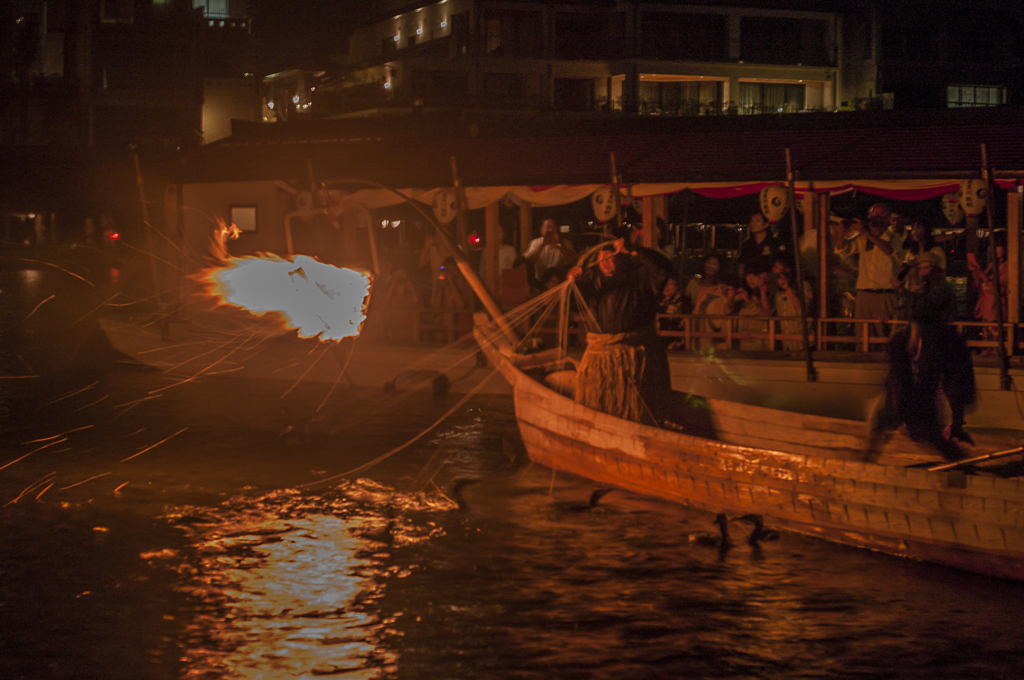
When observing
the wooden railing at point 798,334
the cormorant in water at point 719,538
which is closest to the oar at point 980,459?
the cormorant in water at point 719,538

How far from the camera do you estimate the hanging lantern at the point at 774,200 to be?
13.4 metres

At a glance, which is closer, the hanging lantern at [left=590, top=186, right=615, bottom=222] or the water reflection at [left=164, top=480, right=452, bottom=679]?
the water reflection at [left=164, top=480, right=452, bottom=679]

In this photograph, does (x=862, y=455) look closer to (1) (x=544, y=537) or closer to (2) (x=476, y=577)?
(1) (x=544, y=537)

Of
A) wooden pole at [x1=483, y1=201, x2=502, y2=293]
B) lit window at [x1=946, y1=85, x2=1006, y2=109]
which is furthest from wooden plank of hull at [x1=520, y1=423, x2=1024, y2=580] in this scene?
lit window at [x1=946, y1=85, x2=1006, y2=109]

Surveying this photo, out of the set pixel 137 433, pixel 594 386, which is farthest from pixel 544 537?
pixel 137 433

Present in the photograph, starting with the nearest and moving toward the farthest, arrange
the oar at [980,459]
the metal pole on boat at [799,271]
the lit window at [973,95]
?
the oar at [980,459]
the metal pole on boat at [799,271]
the lit window at [973,95]

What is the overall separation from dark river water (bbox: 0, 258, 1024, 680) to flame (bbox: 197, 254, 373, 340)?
4.10 metres

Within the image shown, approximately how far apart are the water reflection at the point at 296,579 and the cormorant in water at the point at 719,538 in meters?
2.25

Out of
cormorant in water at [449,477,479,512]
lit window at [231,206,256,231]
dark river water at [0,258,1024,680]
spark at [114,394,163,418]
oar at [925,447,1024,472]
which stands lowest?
dark river water at [0,258,1024,680]

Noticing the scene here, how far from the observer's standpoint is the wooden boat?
707 centimetres

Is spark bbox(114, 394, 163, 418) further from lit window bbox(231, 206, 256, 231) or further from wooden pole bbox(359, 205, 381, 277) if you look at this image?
lit window bbox(231, 206, 256, 231)

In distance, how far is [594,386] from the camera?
10.1m

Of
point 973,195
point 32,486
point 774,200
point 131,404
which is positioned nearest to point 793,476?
point 774,200

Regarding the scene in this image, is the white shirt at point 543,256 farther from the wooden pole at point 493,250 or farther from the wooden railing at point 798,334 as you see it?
the wooden railing at point 798,334
